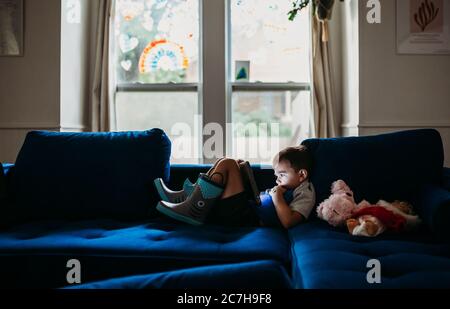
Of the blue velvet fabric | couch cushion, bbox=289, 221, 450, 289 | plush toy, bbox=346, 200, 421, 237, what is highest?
the blue velvet fabric

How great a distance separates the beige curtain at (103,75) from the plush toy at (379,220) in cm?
259

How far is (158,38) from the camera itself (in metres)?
3.94

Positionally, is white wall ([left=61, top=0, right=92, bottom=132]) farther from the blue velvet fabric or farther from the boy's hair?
the blue velvet fabric

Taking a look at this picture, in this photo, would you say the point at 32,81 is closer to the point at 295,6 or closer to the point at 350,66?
the point at 295,6

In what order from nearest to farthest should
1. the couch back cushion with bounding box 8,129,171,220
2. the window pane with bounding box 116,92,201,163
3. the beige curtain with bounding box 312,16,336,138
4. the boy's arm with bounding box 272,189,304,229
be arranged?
the boy's arm with bounding box 272,189,304,229 < the couch back cushion with bounding box 8,129,171,220 < the beige curtain with bounding box 312,16,336,138 < the window pane with bounding box 116,92,201,163

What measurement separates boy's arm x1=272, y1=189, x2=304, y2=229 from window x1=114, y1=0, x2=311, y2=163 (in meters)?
1.90

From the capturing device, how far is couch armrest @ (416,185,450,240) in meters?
1.67

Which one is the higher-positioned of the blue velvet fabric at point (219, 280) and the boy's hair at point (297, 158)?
the boy's hair at point (297, 158)

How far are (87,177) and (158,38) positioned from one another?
2.15m

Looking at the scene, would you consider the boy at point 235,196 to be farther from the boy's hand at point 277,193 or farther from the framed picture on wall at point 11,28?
the framed picture on wall at point 11,28

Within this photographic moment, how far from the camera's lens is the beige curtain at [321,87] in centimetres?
376

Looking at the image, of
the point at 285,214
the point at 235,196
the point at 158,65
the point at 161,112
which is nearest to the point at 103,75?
the point at 158,65

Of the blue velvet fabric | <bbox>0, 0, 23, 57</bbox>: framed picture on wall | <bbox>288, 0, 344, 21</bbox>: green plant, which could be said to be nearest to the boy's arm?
the blue velvet fabric

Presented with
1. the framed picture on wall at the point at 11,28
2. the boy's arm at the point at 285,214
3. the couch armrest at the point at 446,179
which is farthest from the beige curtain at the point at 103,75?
Answer: the couch armrest at the point at 446,179
